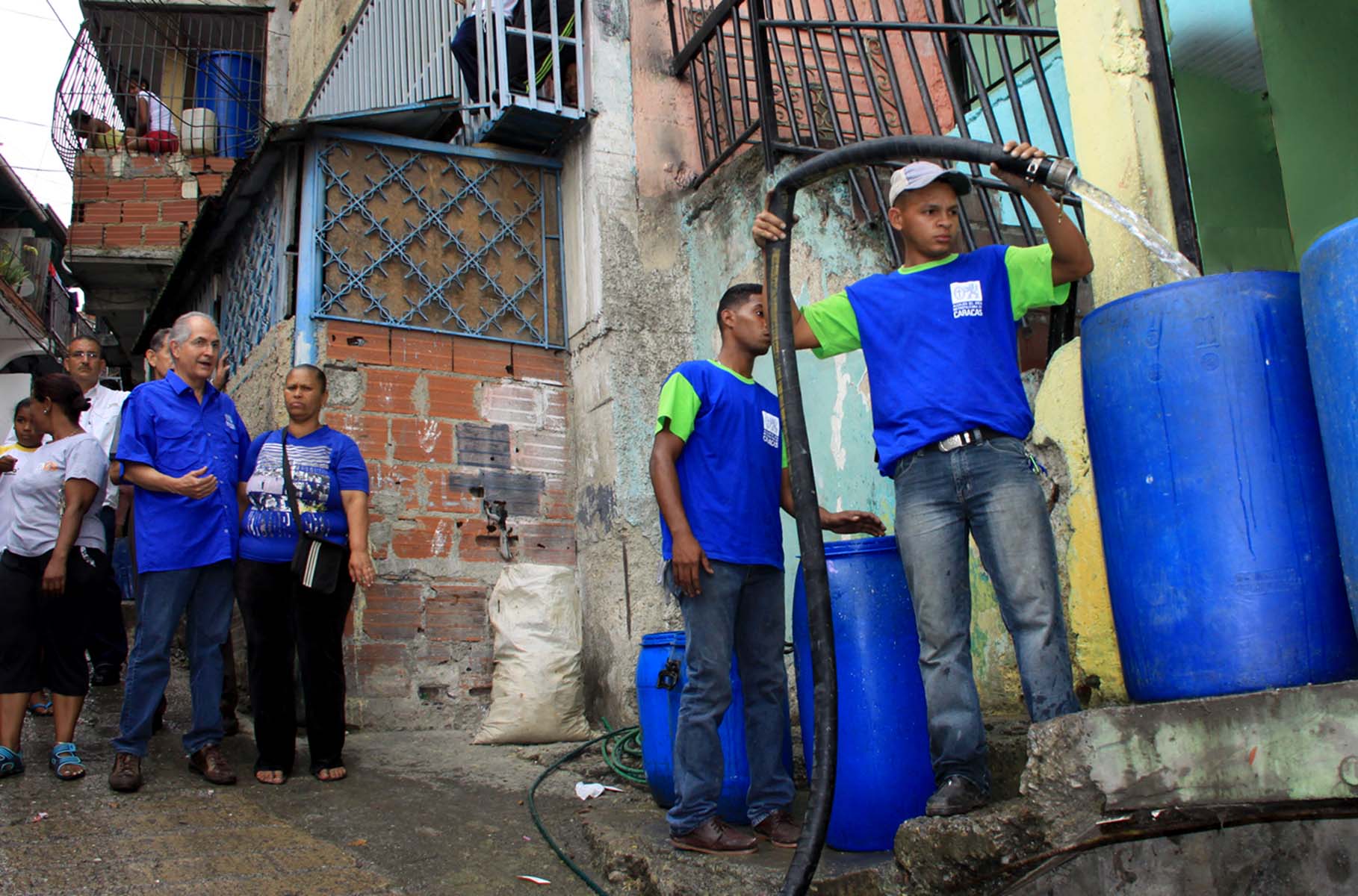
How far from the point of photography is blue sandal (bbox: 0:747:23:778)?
3871 mm

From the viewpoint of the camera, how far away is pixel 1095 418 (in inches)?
100

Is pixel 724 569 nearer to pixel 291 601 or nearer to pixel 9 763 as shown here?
pixel 291 601

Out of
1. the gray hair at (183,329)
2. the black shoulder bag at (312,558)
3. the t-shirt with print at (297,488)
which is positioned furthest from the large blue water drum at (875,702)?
the gray hair at (183,329)

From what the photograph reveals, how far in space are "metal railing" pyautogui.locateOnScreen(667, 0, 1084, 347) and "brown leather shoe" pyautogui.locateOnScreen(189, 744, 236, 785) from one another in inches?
129

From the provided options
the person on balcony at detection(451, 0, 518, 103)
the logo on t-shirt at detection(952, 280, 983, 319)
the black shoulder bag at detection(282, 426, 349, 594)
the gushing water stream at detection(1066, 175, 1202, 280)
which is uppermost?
the person on balcony at detection(451, 0, 518, 103)

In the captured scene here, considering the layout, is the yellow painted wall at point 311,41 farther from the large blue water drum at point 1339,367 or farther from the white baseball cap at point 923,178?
the large blue water drum at point 1339,367

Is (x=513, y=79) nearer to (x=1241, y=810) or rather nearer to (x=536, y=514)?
(x=536, y=514)

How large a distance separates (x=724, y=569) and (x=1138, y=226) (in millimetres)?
1434

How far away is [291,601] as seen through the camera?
13.7ft

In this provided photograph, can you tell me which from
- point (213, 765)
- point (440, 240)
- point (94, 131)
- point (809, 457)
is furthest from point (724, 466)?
point (94, 131)

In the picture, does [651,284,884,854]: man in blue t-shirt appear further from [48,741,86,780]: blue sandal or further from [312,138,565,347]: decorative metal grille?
[312,138,565,347]: decorative metal grille

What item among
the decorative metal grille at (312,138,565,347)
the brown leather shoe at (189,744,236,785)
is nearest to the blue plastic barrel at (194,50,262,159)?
the decorative metal grille at (312,138,565,347)

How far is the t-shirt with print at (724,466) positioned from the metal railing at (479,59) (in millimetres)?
3043

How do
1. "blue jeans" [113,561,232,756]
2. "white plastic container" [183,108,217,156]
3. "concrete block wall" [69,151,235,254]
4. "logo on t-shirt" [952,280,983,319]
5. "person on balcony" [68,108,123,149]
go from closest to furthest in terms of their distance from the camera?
"logo on t-shirt" [952,280,983,319] → "blue jeans" [113,561,232,756] → "concrete block wall" [69,151,235,254] → "person on balcony" [68,108,123,149] → "white plastic container" [183,108,217,156]
